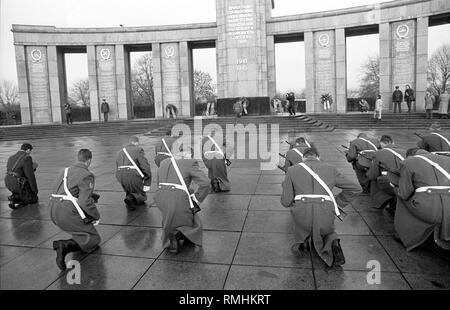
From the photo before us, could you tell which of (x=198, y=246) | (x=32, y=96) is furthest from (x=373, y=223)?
(x=32, y=96)

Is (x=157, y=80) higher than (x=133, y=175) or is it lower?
higher

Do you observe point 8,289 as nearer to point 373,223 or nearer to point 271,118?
point 373,223

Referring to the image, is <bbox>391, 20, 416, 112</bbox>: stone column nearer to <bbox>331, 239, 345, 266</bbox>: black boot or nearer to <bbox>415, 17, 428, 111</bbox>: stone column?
<bbox>415, 17, 428, 111</bbox>: stone column

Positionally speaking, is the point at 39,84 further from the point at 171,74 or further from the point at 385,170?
the point at 385,170

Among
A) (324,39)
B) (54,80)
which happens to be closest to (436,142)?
(324,39)

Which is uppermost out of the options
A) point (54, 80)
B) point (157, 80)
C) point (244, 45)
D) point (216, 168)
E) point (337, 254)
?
point (244, 45)

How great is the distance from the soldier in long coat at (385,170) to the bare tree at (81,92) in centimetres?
7546

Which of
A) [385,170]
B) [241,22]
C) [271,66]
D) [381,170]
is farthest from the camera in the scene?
[271,66]

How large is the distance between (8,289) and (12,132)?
25645 mm

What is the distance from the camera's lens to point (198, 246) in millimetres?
4988

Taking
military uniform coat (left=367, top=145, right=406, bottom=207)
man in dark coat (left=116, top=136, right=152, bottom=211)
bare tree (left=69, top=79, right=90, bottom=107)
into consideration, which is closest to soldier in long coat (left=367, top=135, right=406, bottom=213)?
military uniform coat (left=367, top=145, right=406, bottom=207)

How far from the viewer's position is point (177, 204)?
15.8 ft

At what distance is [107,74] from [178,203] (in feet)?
98.3

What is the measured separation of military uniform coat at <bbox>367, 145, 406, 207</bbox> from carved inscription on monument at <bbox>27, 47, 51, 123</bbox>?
31247mm
